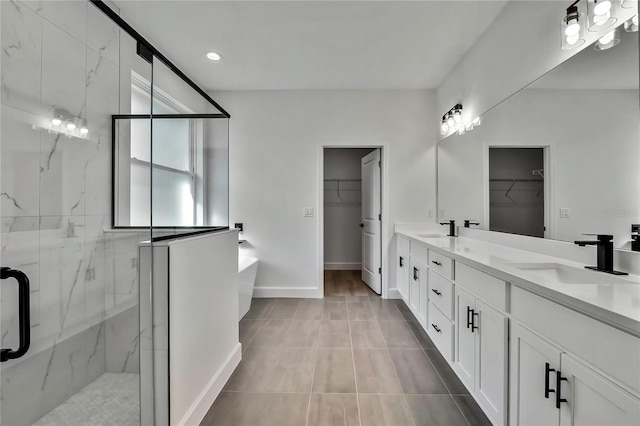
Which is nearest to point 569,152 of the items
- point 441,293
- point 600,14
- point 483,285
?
point 600,14

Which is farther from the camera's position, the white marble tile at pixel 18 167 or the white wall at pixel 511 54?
the white wall at pixel 511 54

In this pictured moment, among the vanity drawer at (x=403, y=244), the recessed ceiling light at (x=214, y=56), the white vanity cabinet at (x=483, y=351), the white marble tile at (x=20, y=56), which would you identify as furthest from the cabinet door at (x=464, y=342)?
the recessed ceiling light at (x=214, y=56)

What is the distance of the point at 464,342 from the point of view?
66.2 inches

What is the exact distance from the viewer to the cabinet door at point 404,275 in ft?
9.88

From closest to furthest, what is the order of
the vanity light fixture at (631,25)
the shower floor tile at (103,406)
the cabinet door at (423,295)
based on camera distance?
the vanity light fixture at (631,25) < the shower floor tile at (103,406) < the cabinet door at (423,295)

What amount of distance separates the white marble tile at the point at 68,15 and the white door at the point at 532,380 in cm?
277

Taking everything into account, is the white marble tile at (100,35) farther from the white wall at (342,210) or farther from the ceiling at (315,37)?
the white wall at (342,210)

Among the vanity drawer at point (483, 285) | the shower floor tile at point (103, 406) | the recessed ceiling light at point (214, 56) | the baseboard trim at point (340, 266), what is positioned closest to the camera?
the vanity drawer at point (483, 285)

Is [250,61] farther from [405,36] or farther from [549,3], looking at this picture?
[549,3]

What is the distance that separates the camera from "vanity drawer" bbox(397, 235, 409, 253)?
3.08 meters

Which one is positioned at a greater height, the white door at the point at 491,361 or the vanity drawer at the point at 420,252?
the vanity drawer at the point at 420,252

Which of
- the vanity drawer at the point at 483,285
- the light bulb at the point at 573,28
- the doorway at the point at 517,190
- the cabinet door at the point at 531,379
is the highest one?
the light bulb at the point at 573,28

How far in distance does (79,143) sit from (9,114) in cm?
39

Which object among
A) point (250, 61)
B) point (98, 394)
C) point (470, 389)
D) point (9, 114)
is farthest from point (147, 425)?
point (250, 61)
